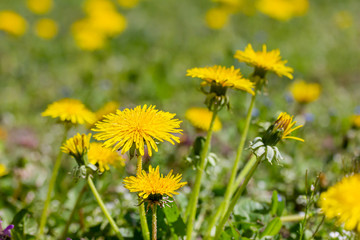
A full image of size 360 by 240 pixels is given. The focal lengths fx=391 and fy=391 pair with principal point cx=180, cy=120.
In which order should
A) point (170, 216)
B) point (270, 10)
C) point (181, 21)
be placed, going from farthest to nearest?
point (181, 21), point (270, 10), point (170, 216)

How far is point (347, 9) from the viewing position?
9.36 metres

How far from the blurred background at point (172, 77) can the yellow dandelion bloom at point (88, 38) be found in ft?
0.07

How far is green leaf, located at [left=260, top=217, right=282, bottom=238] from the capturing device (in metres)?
1.89

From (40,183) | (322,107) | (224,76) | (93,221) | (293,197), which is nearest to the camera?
(224,76)

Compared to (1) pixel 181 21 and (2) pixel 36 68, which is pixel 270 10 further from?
(2) pixel 36 68

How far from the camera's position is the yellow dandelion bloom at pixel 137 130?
1.51 metres

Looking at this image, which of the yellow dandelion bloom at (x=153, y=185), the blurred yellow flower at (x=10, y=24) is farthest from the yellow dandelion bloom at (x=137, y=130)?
the blurred yellow flower at (x=10, y=24)

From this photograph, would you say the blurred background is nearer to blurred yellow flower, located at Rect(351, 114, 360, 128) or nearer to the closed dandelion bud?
blurred yellow flower, located at Rect(351, 114, 360, 128)

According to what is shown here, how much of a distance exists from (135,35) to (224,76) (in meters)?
5.89

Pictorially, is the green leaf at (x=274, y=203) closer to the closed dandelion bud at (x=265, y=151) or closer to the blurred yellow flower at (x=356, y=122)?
the closed dandelion bud at (x=265, y=151)

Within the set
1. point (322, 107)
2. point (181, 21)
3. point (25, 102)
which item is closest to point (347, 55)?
point (322, 107)

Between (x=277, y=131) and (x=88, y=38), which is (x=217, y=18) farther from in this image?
(x=277, y=131)

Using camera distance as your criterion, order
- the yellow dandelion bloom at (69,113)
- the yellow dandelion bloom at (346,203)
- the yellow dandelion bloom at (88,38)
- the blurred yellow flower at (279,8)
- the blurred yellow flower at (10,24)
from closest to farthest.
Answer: the yellow dandelion bloom at (346,203) → the yellow dandelion bloom at (69,113) → the blurred yellow flower at (10,24) → the yellow dandelion bloom at (88,38) → the blurred yellow flower at (279,8)

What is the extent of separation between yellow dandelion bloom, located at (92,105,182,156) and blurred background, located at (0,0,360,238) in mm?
580
